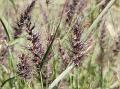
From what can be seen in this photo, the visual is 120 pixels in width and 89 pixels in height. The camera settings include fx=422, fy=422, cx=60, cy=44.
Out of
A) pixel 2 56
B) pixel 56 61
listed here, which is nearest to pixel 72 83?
pixel 56 61

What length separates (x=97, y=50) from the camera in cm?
189

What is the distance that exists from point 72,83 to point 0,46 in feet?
0.94

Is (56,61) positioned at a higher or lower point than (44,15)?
lower

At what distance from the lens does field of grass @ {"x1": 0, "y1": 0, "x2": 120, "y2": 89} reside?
1009 millimetres

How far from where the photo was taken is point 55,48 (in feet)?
4.30

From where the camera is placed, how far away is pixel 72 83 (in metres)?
1.41

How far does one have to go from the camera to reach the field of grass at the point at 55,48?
3.31 feet

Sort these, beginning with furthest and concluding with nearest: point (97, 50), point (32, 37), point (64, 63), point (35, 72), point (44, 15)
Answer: point (97, 50)
point (44, 15)
point (64, 63)
point (35, 72)
point (32, 37)

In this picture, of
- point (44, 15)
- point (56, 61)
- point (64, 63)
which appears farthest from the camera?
point (44, 15)

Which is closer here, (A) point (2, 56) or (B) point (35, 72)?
(B) point (35, 72)

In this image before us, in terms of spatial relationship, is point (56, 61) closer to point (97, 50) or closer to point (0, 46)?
point (0, 46)

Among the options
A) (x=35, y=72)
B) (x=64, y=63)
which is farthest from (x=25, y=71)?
(x=64, y=63)

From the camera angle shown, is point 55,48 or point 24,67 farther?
point 55,48

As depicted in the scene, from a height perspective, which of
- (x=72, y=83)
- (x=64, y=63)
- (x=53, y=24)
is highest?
(x=53, y=24)
